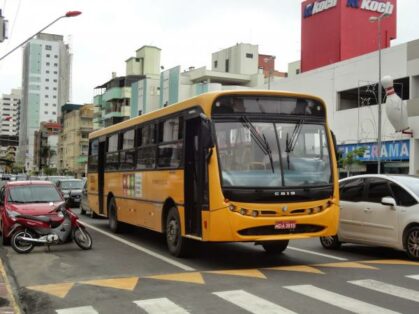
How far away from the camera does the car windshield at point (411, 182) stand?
1093 centimetres

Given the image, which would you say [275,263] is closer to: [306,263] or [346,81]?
[306,263]

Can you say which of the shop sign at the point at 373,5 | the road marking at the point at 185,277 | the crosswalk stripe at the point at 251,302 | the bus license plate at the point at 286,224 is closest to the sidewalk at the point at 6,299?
the road marking at the point at 185,277

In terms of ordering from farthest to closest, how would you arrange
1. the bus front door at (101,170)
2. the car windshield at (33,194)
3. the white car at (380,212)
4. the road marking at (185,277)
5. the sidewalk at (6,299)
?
the bus front door at (101,170) → the car windshield at (33,194) → the white car at (380,212) → the road marking at (185,277) → the sidewalk at (6,299)

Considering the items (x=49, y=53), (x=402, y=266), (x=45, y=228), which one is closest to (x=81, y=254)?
(x=45, y=228)

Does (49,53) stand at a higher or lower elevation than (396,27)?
higher

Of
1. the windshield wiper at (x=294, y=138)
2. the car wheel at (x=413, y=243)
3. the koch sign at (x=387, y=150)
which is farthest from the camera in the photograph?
the koch sign at (x=387, y=150)

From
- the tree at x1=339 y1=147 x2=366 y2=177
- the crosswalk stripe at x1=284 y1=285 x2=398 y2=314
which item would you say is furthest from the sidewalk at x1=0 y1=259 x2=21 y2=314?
the tree at x1=339 y1=147 x2=366 y2=177

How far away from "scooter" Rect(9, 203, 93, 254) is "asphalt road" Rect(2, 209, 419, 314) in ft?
0.81

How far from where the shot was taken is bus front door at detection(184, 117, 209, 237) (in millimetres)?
9984

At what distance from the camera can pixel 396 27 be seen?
4247 centimetres

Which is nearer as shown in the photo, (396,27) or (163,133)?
(163,133)

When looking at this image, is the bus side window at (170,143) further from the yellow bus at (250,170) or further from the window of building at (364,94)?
the window of building at (364,94)

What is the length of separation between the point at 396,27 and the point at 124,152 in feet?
109

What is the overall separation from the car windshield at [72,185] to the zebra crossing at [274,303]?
71.8ft
